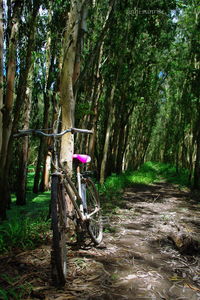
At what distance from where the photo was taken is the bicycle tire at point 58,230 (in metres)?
2.85

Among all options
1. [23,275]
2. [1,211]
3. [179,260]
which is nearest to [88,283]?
[23,275]

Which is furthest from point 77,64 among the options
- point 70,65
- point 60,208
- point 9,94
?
point 60,208

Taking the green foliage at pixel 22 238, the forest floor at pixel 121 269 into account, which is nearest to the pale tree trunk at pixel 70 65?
the green foliage at pixel 22 238

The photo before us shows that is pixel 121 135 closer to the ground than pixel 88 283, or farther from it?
farther from it

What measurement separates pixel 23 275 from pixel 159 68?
672 inches

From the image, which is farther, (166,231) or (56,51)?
(56,51)

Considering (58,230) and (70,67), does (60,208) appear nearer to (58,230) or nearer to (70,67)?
(58,230)

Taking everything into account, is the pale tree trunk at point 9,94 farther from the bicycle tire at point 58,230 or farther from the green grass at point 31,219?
the bicycle tire at point 58,230

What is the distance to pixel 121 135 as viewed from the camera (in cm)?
1734

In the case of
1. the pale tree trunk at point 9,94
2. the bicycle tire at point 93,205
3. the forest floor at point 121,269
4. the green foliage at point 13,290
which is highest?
the pale tree trunk at point 9,94

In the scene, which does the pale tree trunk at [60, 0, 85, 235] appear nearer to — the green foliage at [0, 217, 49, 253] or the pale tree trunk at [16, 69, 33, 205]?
the green foliage at [0, 217, 49, 253]

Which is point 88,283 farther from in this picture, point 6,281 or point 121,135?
point 121,135

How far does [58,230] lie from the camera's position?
285cm

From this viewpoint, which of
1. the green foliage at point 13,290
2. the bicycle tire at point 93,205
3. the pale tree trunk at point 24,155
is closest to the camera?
the green foliage at point 13,290
